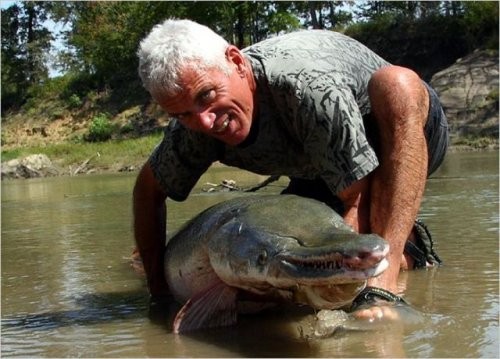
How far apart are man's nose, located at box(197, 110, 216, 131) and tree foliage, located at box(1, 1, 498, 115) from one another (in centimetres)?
2054

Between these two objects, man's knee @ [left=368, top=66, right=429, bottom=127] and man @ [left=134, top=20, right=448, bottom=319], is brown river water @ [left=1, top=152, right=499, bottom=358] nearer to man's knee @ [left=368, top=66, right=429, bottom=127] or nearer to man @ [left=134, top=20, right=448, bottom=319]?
man @ [left=134, top=20, right=448, bottom=319]

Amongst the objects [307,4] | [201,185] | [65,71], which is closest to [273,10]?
[307,4]

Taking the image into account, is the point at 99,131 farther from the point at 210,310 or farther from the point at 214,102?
the point at 210,310

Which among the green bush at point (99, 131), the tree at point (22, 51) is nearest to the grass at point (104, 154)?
the green bush at point (99, 131)

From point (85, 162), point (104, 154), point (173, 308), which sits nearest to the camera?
point (173, 308)

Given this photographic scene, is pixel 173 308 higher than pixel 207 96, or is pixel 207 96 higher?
pixel 207 96

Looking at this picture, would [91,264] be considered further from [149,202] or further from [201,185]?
[201,185]

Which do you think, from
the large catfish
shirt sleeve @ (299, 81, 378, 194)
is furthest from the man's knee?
the large catfish

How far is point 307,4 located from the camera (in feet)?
103

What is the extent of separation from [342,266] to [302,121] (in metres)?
0.98

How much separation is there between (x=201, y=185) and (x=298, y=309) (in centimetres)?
812

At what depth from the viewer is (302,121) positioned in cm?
283

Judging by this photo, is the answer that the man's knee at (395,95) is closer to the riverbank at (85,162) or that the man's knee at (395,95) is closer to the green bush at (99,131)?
the riverbank at (85,162)

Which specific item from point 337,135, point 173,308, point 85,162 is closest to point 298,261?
point 337,135
